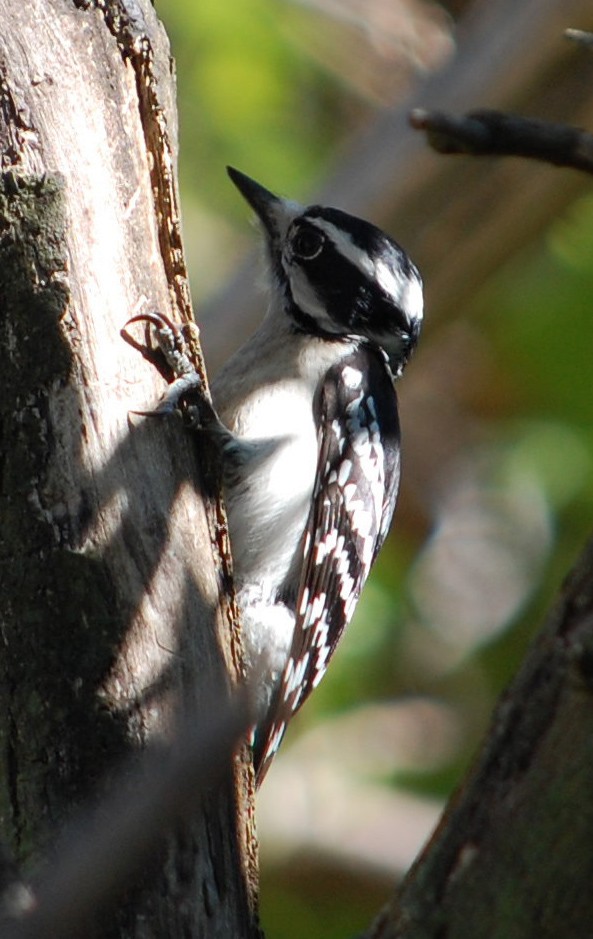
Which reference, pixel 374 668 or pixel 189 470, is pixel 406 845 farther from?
pixel 189 470

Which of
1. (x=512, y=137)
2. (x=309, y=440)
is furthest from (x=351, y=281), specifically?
(x=512, y=137)

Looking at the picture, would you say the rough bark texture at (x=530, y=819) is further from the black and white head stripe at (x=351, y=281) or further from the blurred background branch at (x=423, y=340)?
the blurred background branch at (x=423, y=340)

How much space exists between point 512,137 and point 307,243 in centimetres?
299

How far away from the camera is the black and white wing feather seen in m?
4.48

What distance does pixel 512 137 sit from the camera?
233cm

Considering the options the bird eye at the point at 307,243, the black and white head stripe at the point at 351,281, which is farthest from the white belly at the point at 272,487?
the bird eye at the point at 307,243

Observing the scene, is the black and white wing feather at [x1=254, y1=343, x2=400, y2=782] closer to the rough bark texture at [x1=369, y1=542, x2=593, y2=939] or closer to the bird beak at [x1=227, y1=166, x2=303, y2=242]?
the bird beak at [x1=227, y1=166, x2=303, y2=242]

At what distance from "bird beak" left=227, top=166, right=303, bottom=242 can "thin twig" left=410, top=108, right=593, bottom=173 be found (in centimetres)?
293

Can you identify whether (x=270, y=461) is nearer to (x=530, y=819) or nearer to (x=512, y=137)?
(x=512, y=137)

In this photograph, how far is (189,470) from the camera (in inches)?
132

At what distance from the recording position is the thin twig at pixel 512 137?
2.27 m

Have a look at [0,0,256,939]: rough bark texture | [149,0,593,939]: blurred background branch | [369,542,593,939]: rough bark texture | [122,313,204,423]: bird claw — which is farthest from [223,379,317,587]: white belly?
[369,542,593,939]: rough bark texture

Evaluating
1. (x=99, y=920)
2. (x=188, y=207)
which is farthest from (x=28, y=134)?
(x=188, y=207)

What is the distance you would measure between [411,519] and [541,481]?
1.14 metres
